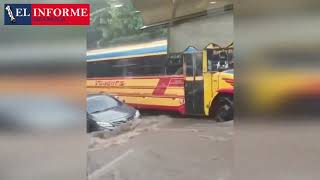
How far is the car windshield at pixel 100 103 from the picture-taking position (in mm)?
4051

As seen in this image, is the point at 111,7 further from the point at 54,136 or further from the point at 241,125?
the point at 241,125

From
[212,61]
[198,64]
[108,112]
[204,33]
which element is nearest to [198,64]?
[198,64]

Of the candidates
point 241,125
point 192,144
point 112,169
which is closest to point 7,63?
point 112,169

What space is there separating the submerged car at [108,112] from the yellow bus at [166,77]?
0.18ft

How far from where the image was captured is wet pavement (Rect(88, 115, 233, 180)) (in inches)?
159

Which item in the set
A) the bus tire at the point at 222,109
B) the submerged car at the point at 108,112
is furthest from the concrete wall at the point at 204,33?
the submerged car at the point at 108,112

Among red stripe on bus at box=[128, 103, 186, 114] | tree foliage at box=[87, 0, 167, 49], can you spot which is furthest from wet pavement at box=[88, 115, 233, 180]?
tree foliage at box=[87, 0, 167, 49]

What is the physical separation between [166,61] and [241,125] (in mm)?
805

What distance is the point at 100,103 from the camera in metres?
4.08

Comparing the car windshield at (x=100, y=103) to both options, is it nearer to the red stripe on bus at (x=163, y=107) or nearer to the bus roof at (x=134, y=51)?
the red stripe on bus at (x=163, y=107)

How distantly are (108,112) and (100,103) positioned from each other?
10 centimetres

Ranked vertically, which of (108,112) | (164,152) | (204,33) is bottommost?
(164,152)

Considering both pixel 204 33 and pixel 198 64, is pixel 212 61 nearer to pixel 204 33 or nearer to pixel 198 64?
pixel 198 64

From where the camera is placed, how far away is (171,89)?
4016 mm
